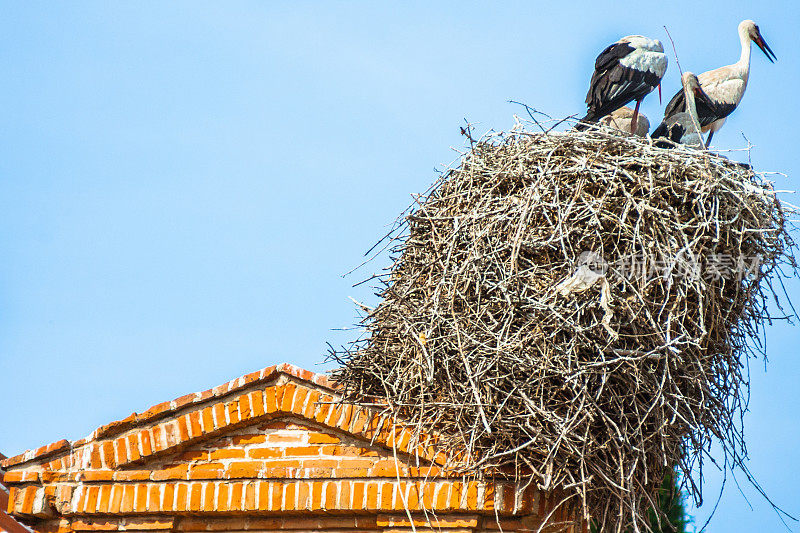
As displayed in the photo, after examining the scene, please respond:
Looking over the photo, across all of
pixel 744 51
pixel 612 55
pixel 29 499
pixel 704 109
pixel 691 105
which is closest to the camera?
pixel 29 499

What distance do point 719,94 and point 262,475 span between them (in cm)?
546

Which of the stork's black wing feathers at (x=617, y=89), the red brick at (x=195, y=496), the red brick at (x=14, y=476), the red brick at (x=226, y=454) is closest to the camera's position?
the red brick at (x=195, y=496)

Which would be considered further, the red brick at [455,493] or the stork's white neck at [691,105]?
the stork's white neck at [691,105]

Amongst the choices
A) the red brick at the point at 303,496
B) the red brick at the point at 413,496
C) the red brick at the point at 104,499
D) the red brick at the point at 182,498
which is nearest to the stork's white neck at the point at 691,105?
the red brick at the point at 413,496

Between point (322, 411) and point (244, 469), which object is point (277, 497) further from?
point (322, 411)

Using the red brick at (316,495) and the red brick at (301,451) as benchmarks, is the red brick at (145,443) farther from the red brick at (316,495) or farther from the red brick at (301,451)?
the red brick at (316,495)

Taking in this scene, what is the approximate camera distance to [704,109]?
29.2 feet

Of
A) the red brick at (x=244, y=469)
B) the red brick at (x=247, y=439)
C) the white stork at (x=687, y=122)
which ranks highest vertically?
the white stork at (x=687, y=122)

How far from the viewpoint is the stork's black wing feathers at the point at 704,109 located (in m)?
8.84

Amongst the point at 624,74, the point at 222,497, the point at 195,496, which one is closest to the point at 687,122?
the point at 624,74

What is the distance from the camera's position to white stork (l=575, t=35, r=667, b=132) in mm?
8078

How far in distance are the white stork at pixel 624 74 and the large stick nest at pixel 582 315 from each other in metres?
1.57

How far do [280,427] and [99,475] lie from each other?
113 cm

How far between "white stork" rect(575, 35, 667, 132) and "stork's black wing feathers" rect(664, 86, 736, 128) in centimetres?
60
